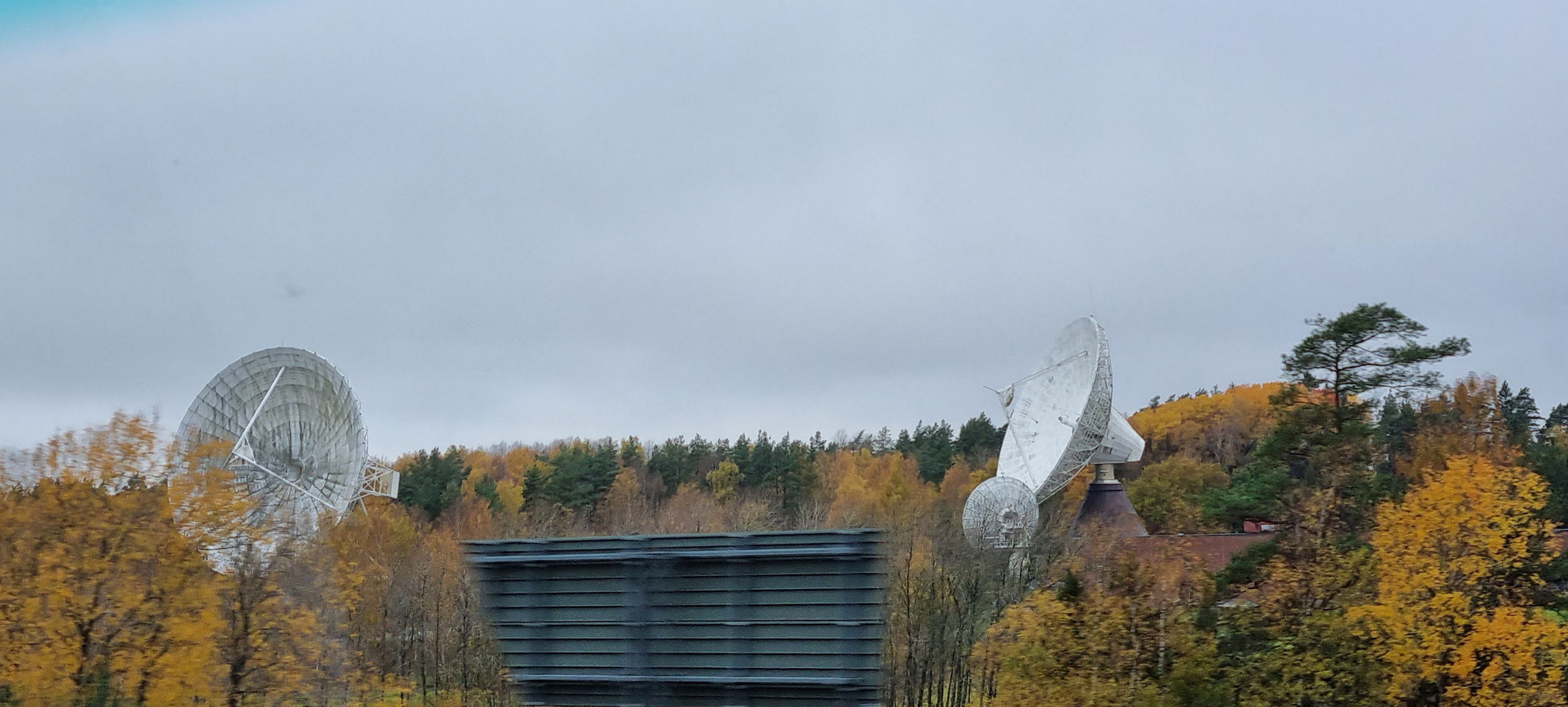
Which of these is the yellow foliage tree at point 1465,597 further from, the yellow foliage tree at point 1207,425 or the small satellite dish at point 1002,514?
the yellow foliage tree at point 1207,425

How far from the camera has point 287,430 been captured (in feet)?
134

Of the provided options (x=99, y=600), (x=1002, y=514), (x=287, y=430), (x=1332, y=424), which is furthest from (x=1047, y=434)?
(x=99, y=600)

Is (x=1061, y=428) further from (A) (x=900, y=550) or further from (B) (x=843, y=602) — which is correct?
(B) (x=843, y=602)

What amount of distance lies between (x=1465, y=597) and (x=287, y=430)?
3369cm

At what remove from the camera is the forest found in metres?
20.2

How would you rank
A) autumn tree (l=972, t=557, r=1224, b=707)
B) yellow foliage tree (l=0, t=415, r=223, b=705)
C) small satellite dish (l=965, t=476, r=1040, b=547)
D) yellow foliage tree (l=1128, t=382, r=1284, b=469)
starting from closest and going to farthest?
yellow foliage tree (l=0, t=415, r=223, b=705) < autumn tree (l=972, t=557, r=1224, b=707) < small satellite dish (l=965, t=476, r=1040, b=547) < yellow foliage tree (l=1128, t=382, r=1284, b=469)

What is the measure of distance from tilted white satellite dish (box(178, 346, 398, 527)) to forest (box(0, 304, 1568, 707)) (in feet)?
4.20

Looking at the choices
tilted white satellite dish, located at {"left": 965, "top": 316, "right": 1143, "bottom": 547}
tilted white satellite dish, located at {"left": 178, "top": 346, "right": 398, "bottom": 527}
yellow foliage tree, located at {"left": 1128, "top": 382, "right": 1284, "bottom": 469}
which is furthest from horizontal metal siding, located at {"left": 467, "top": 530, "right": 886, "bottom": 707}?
yellow foliage tree, located at {"left": 1128, "top": 382, "right": 1284, "bottom": 469}

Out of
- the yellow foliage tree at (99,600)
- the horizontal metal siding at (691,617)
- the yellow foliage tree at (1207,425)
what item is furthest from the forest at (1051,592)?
the yellow foliage tree at (1207,425)

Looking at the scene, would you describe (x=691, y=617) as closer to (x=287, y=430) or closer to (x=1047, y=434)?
(x=287, y=430)

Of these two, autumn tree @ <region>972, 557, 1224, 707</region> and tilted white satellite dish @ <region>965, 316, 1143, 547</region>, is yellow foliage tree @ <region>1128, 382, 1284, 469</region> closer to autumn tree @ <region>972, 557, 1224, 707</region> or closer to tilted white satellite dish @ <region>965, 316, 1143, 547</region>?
tilted white satellite dish @ <region>965, 316, 1143, 547</region>

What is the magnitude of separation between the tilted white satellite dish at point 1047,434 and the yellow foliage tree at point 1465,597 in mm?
21836

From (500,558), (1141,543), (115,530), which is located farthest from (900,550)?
(500,558)

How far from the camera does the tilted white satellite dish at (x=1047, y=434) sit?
56531 millimetres
